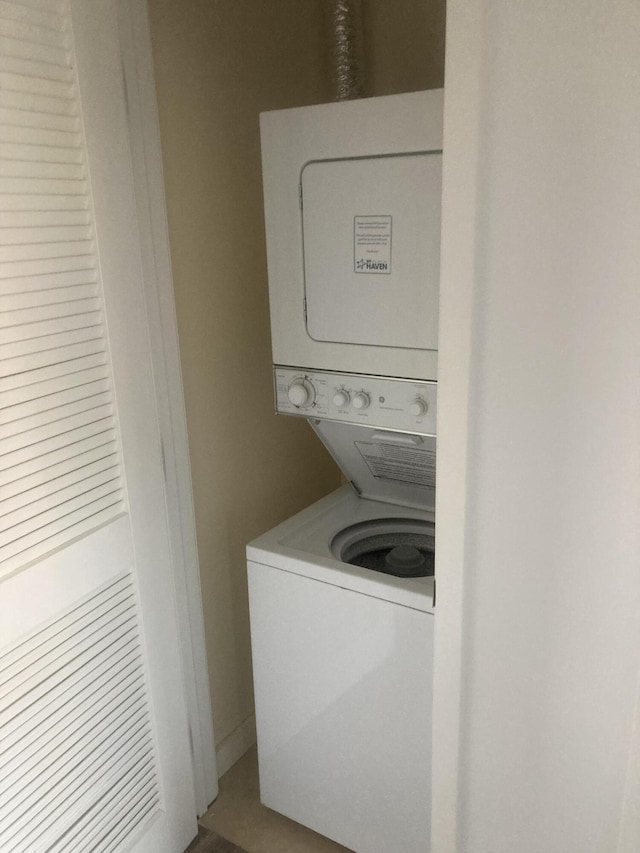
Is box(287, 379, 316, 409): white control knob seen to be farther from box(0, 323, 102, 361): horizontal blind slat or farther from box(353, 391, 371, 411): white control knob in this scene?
box(0, 323, 102, 361): horizontal blind slat

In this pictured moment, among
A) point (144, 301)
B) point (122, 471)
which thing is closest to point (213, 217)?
point (144, 301)

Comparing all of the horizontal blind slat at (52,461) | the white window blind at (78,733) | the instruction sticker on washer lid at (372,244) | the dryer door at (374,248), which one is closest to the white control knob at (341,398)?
the dryer door at (374,248)

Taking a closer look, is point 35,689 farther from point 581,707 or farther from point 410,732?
point 581,707

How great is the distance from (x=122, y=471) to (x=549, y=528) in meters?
A: 0.94

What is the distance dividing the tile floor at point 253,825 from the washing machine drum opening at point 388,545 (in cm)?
80

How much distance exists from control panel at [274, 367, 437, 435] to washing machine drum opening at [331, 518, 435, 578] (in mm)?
371

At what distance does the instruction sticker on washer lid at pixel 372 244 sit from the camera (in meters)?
1.39

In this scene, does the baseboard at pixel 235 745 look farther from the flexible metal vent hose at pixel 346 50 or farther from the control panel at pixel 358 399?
the flexible metal vent hose at pixel 346 50

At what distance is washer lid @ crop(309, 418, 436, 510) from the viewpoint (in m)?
1.63

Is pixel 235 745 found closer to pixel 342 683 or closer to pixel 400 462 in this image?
pixel 342 683

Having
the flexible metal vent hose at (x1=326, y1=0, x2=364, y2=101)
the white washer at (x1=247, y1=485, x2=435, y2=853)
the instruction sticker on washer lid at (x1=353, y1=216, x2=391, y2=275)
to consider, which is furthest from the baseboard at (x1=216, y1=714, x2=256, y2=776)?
the flexible metal vent hose at (x1=326, y1=0, x2=364, y2=101)

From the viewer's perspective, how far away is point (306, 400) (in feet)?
5.30

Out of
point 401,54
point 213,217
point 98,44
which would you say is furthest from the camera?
point 401,54

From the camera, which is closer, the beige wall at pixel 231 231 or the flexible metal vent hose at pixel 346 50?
the beige wall at pixel 231 231
